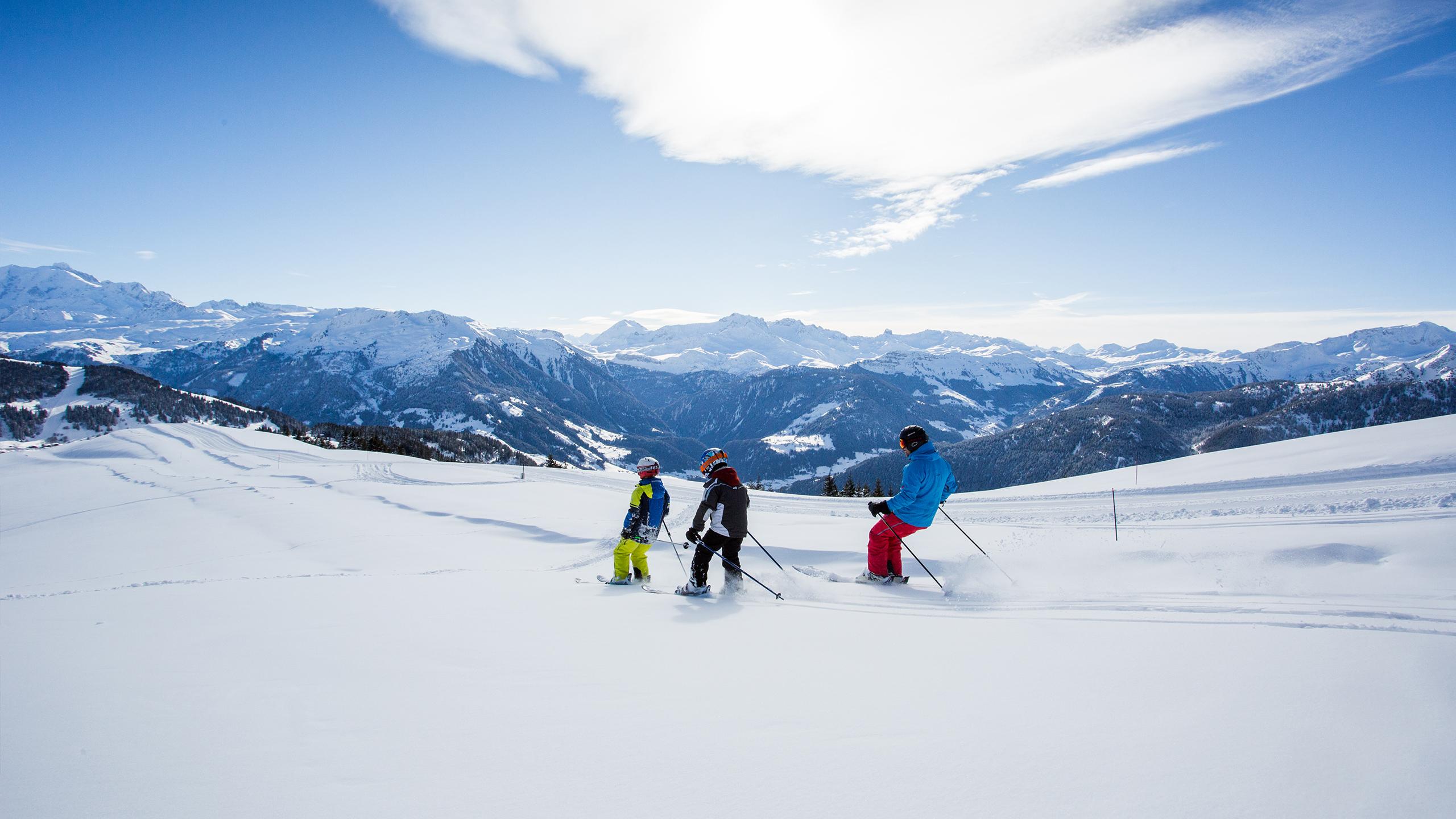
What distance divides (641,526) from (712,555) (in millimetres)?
1241

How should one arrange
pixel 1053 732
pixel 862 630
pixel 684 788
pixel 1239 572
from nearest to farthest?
pixel 684 788, pixel 1053 732, pixel 862 630, pixel 1239 572

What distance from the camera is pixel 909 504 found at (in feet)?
29.7

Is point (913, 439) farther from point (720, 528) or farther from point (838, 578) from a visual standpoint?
point (720, 528)

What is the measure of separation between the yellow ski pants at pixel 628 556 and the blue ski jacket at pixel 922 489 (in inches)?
159

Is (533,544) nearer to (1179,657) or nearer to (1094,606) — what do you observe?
(1094,606)

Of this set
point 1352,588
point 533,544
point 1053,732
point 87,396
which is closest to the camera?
point 1053,732

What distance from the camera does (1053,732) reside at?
354cm

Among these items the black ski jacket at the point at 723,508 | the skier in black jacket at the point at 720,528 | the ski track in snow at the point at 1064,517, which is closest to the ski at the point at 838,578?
the ski track in snow at the point at 1064,517

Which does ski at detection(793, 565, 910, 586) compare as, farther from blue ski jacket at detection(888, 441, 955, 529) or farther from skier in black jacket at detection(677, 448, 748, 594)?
skier in black jacket at detection(677, 448, 748, 594)

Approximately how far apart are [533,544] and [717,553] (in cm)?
752

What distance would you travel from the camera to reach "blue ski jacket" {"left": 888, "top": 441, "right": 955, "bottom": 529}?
901 cm

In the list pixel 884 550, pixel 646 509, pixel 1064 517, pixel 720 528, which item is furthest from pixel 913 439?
pixel 1064 517

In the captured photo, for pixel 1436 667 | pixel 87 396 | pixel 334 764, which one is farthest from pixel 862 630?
pixel 87 396

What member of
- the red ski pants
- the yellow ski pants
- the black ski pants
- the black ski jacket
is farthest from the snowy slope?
the black ski jacket
